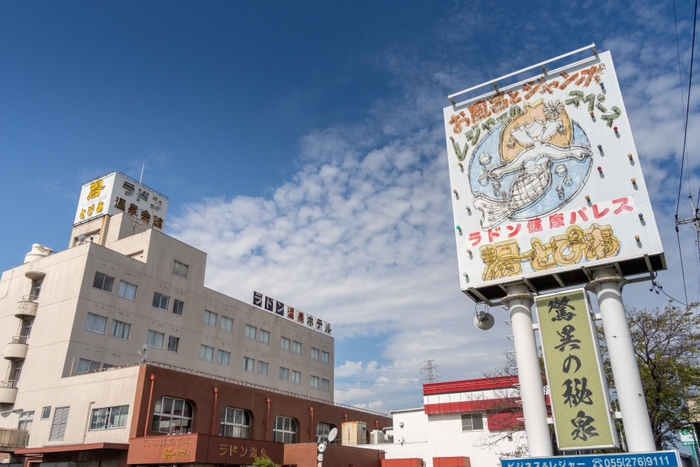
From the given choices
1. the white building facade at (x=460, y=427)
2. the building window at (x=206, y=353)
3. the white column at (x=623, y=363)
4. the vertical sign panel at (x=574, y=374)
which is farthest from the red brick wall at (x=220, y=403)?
the white column at (x=623, y=363)

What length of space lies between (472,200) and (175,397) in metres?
24.3

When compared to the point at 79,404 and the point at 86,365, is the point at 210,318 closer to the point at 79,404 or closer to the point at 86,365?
the point at 86,365

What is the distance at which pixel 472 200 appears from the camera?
24.1 meters

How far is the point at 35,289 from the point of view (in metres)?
47.2

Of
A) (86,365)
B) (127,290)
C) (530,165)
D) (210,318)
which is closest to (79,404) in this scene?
(86,365)

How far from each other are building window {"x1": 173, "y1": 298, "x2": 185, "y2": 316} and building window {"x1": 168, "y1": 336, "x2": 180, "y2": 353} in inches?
99.8

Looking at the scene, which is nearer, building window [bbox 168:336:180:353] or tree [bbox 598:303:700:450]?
tree [bbox 598:303:700:450]

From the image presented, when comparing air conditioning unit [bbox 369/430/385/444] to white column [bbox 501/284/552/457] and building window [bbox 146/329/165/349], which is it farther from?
white column [bbox 501/284/552/457]

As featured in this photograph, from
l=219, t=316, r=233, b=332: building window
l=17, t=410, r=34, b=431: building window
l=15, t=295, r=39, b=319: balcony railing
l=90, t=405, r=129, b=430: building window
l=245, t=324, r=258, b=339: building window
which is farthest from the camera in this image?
l=245, t=324, r=258, b=339: building window

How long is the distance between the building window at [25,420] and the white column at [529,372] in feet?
122

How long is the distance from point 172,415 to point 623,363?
28126 mm

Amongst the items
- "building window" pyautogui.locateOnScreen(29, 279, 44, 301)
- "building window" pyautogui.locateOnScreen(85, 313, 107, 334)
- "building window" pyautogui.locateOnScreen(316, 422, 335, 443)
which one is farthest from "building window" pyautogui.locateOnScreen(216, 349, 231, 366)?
"building window" pyautogui.locateOnScreen(29, 279, 44, 301)

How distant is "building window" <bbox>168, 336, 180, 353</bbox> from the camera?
163 feet

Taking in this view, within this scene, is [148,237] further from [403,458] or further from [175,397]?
[403,458]
